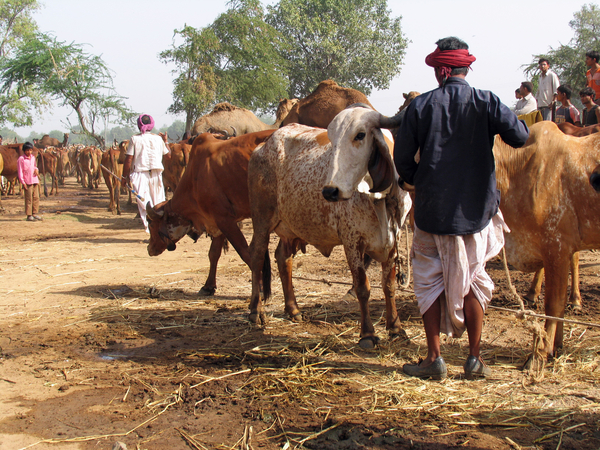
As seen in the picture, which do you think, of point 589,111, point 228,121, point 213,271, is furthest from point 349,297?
point 228,121

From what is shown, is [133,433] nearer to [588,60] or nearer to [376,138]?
[376,138]

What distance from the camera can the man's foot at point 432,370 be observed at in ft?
11.8

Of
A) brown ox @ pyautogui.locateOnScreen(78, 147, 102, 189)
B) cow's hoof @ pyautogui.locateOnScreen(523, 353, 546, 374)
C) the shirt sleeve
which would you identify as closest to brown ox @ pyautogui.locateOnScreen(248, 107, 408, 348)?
the shirt sleeve

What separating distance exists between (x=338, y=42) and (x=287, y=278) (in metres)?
36.9

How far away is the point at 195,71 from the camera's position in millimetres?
28500

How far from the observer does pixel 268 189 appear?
5.33m

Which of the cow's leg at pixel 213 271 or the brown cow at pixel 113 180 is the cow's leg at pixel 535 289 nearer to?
the cow's leg at pixel 213 271

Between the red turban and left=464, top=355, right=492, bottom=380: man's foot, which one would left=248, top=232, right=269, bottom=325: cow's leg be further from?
the red turban

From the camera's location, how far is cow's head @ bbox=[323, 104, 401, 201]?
3.58m

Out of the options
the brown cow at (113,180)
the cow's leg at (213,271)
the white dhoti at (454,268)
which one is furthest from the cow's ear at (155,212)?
the brown cow at (113,180)

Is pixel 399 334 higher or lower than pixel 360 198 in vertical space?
lower

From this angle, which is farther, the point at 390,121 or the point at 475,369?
the point at 390,121

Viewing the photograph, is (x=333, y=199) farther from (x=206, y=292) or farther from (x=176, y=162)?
(x=176, y=162)

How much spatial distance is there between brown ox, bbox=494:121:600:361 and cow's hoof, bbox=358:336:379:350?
1.30 m
